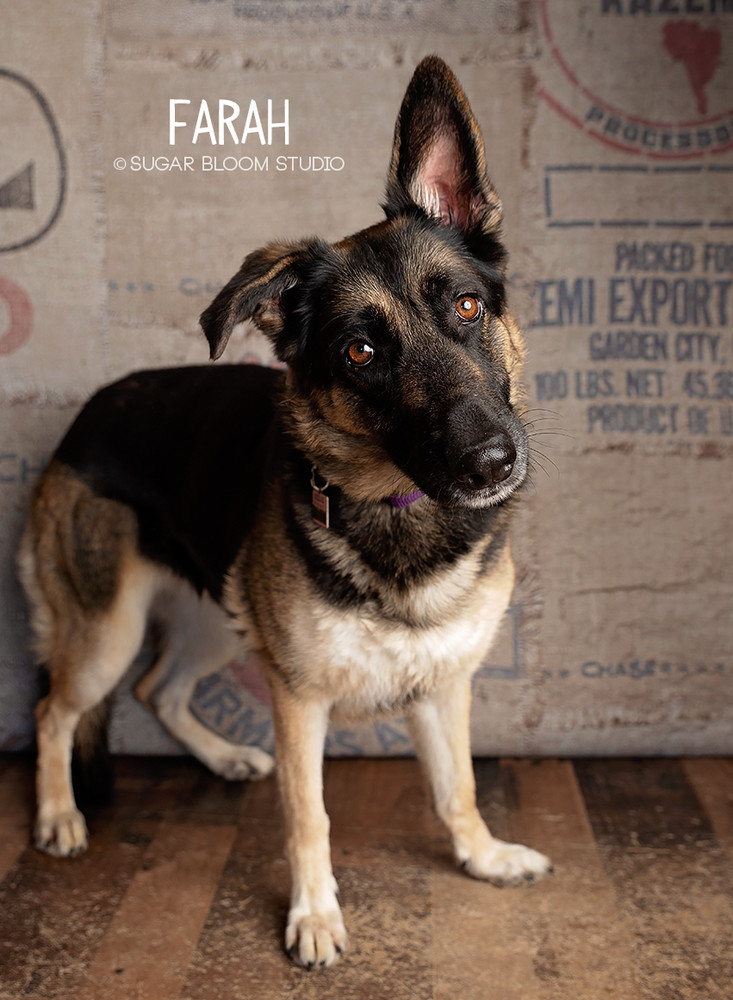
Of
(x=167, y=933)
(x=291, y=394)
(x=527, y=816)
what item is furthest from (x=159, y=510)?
(x=527, y=816)

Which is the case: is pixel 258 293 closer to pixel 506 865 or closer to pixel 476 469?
pixel 476 469

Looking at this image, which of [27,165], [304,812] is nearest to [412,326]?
[304,812]

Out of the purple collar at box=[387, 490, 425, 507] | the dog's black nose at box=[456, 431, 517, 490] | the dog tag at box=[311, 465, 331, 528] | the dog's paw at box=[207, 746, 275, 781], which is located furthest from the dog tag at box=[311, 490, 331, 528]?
the dog's paw at box=[207, 746, 275, 781]

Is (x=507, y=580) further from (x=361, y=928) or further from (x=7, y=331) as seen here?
(x=7, y=331)

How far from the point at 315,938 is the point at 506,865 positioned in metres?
0.58

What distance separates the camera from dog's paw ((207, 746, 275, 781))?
3113 mm

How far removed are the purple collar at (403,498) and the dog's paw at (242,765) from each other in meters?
1.34

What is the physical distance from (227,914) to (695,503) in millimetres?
1908

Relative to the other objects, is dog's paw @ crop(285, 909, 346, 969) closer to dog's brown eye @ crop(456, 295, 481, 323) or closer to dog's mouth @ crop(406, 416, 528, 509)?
dog's mouth @ crop(406, 416, 528, 509)

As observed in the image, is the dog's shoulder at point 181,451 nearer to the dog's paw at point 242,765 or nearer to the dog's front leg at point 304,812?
the dog's front leg at point 304,812

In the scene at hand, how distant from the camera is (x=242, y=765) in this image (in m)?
3.12

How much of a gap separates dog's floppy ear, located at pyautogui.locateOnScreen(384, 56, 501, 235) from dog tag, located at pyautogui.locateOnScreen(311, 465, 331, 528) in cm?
65

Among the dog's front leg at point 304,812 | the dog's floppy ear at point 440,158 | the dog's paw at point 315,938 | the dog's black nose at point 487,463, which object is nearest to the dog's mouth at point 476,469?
the dog's black nose at point 487,463

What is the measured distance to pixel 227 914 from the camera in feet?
7.93
